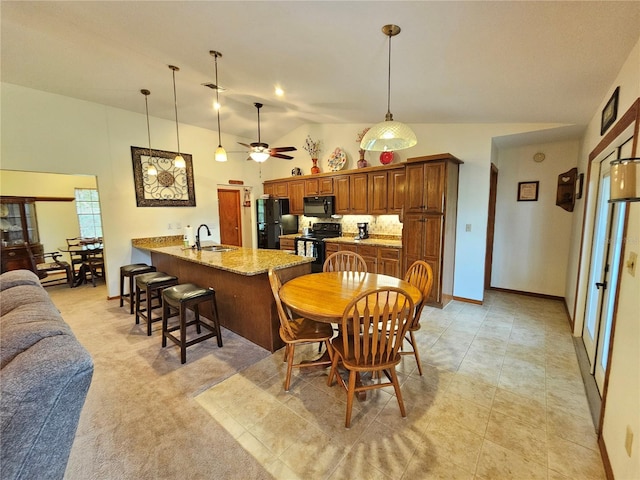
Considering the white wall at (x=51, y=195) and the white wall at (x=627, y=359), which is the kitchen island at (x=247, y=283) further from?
the white wall at (x=51, y=195)

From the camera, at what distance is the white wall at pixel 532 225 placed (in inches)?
158

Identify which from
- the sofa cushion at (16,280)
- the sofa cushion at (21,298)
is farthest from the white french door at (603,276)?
the sofa cushion at (16,280)

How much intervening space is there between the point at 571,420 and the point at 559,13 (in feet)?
8.23

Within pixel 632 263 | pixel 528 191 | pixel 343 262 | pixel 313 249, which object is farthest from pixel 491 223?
pixel 632 263

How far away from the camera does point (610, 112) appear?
216 cm

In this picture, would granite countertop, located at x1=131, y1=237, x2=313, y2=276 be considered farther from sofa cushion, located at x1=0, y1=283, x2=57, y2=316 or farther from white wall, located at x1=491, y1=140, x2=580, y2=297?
white wall, located at x1=491, y1=140, x2=580, y2=297

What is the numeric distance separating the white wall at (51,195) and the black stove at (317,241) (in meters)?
4.94

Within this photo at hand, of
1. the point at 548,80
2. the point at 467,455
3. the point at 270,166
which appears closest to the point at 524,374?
the point at 467,455

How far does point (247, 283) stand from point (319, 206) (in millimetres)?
2758

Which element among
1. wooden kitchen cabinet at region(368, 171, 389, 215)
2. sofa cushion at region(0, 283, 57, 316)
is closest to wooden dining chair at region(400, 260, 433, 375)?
wooden kitchen cabinet at region(368, 171, 389, 215)

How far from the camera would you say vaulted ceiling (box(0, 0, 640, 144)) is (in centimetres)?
167

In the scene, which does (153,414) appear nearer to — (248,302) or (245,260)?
(248,302)

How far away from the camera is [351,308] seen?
174cm

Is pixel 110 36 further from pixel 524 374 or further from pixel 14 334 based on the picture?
pixel 524 374
